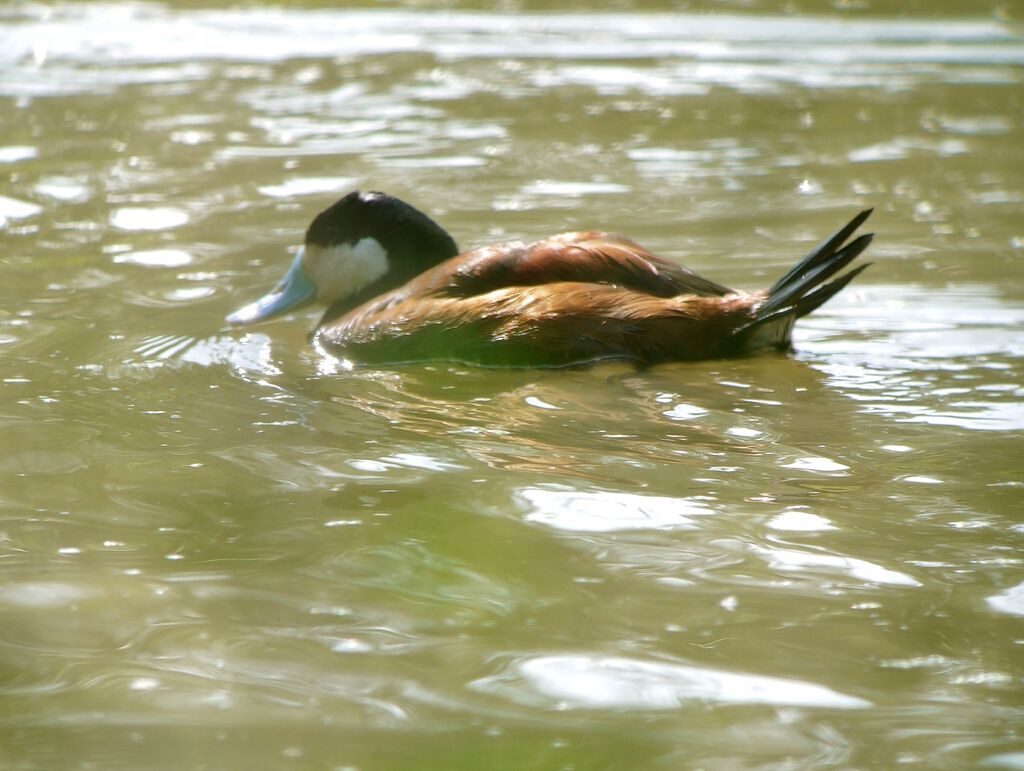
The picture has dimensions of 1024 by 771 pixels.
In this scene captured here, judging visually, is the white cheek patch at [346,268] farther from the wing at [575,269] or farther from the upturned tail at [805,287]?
the upturned tail at [805,287]

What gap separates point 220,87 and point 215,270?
3.95 meters

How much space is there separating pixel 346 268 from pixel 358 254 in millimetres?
67

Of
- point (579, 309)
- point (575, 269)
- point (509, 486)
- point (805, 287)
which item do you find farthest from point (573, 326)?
point (509, 486)

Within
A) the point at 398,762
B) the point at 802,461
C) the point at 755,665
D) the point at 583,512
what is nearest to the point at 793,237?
the point at 802,461

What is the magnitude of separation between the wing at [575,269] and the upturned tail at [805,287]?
201 mm

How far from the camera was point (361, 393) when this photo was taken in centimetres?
441

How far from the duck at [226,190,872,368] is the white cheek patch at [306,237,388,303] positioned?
1.47ft

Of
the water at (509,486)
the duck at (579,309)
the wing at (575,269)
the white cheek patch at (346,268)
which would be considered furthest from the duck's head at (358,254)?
the wing at (575,269)

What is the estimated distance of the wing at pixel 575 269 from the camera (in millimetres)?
4512

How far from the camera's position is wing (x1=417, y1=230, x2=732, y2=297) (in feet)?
14.8

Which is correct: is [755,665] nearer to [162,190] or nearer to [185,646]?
[185,646]

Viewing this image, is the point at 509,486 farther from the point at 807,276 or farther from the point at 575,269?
the point at 807,276

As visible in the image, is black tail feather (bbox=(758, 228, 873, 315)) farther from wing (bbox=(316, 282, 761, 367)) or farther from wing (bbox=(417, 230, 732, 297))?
wing (bbox=(417, 230, 732, 297))

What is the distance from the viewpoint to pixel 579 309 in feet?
14.6
